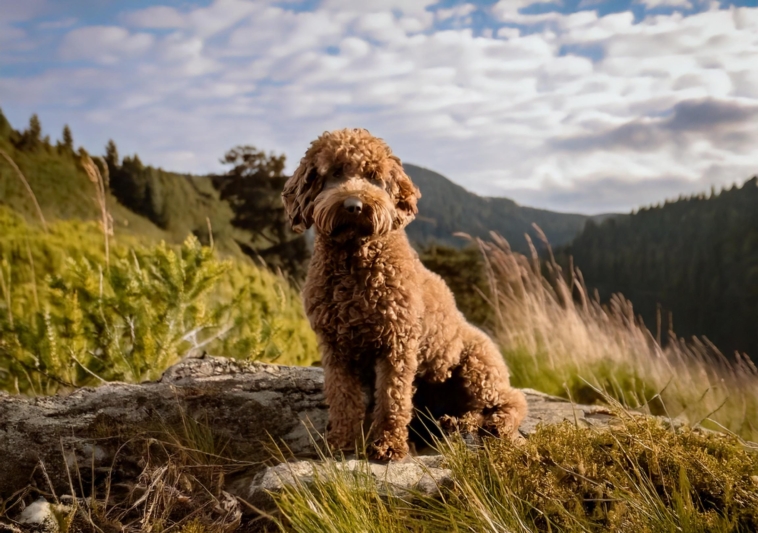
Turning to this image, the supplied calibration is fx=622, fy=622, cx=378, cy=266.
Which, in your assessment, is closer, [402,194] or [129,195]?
[402,194]

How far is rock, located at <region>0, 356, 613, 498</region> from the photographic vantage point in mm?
3572

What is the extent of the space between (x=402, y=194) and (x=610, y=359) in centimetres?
489

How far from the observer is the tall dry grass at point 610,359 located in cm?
591

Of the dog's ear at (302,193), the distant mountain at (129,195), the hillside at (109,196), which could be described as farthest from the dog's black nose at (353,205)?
the hillside at (109,196)

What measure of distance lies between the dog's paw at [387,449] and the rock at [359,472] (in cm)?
5

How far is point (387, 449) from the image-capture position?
3.33 m

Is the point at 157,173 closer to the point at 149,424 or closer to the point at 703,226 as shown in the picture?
the point at 149,424

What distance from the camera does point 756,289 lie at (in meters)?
20.5

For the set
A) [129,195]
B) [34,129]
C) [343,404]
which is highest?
[34,129]

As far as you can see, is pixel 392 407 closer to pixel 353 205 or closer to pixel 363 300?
pixel 363 300

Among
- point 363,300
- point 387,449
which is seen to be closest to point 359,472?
point 387,449

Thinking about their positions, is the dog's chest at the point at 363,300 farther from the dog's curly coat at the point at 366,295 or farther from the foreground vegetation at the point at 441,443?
the foreground vegetation at the point at 441,443

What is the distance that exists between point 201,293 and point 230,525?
3.23 meters

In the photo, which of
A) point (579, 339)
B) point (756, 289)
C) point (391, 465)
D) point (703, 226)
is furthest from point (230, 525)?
point (703, 226)
